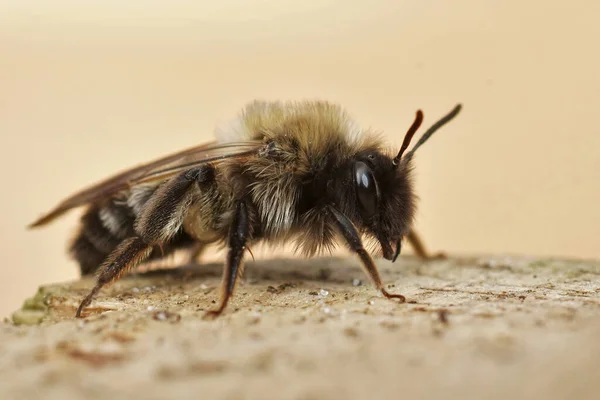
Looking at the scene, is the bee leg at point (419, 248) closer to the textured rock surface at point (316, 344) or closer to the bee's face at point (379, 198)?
the bee's face at point (379, 198)

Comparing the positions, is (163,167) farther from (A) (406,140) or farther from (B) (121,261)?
(A) (406,140)

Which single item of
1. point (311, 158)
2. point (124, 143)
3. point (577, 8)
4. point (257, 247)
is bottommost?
point (257, 247)

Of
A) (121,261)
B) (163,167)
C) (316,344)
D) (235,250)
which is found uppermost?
(163,167)

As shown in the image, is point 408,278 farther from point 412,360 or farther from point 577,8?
point 577,8

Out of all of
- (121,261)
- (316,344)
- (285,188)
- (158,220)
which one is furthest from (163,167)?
(316,344)

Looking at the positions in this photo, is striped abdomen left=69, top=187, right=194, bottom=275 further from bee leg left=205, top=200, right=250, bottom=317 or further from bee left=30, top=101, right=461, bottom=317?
bee leg left=205, top=200, right=250, bottom=317

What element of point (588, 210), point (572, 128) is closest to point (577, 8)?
point (572, 128)
